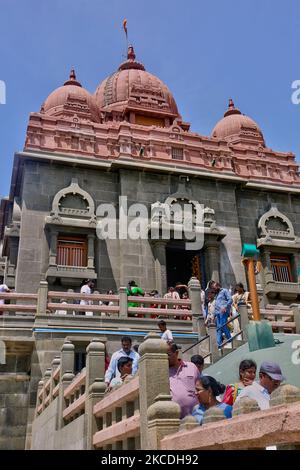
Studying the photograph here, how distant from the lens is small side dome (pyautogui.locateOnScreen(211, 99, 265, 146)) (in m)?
24.8

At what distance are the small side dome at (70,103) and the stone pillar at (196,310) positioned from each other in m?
12.3

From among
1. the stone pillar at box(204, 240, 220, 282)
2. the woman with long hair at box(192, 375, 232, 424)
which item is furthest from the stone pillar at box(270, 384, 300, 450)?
the stone pillar at box(204, 240, 220, 282)

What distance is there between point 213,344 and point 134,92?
18194mm

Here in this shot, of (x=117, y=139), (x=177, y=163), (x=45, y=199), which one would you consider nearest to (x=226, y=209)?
(x=177, y=163)

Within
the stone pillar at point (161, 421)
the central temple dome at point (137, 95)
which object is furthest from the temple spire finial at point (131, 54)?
the stone pillar at point (161, 421)

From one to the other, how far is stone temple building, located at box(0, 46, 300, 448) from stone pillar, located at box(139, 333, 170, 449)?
1178 centimetres

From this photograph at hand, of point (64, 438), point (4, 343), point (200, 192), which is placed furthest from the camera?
point (200, 192)

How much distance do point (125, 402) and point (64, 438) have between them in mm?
3116

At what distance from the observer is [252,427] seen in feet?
9.14

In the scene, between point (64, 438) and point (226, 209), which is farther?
point (226, 209)

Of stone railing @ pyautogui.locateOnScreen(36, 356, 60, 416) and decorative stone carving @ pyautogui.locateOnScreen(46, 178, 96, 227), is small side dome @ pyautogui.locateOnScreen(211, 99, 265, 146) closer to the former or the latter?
decorative stone carving @ pyautogui.locateOnScreen(46, 178, 96, 227)

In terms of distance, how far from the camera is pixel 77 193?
1781 cm

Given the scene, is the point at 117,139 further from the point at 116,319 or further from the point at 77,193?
the point at 116,319

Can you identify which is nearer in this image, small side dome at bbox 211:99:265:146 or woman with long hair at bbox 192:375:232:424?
woman with long hair at bbox 192:375:232:424
